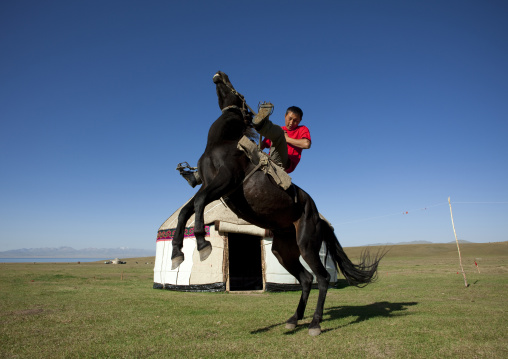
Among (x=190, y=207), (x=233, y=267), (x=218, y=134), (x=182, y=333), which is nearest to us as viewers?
(x=190, y=207)

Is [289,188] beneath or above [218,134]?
beneath

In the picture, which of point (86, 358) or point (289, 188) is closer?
point (86, 358)

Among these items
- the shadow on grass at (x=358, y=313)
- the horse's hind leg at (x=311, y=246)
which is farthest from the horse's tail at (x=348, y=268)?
the horse's hind leg at (x=311, y=246)

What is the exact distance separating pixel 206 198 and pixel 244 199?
0.79 m

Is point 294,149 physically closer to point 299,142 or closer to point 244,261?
point 299,142

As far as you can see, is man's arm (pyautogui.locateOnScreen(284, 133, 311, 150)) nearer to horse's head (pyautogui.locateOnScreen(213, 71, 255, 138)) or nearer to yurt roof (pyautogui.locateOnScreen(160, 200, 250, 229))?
horse's head (pyautogui.locateOnScreen(213, 71, 255, 138))

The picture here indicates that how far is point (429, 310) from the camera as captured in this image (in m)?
6.87

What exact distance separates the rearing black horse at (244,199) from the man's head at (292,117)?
95 centimetres

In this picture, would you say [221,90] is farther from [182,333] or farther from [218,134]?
[182,333]

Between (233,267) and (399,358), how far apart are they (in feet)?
50.8

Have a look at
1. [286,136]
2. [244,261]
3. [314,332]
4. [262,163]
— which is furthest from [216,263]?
[262,163]

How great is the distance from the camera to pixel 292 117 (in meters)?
5.53

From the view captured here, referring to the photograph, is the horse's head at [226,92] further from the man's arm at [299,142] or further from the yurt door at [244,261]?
the yurt door at [244,261]

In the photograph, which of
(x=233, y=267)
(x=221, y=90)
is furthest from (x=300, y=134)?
(x=233, y=267)
